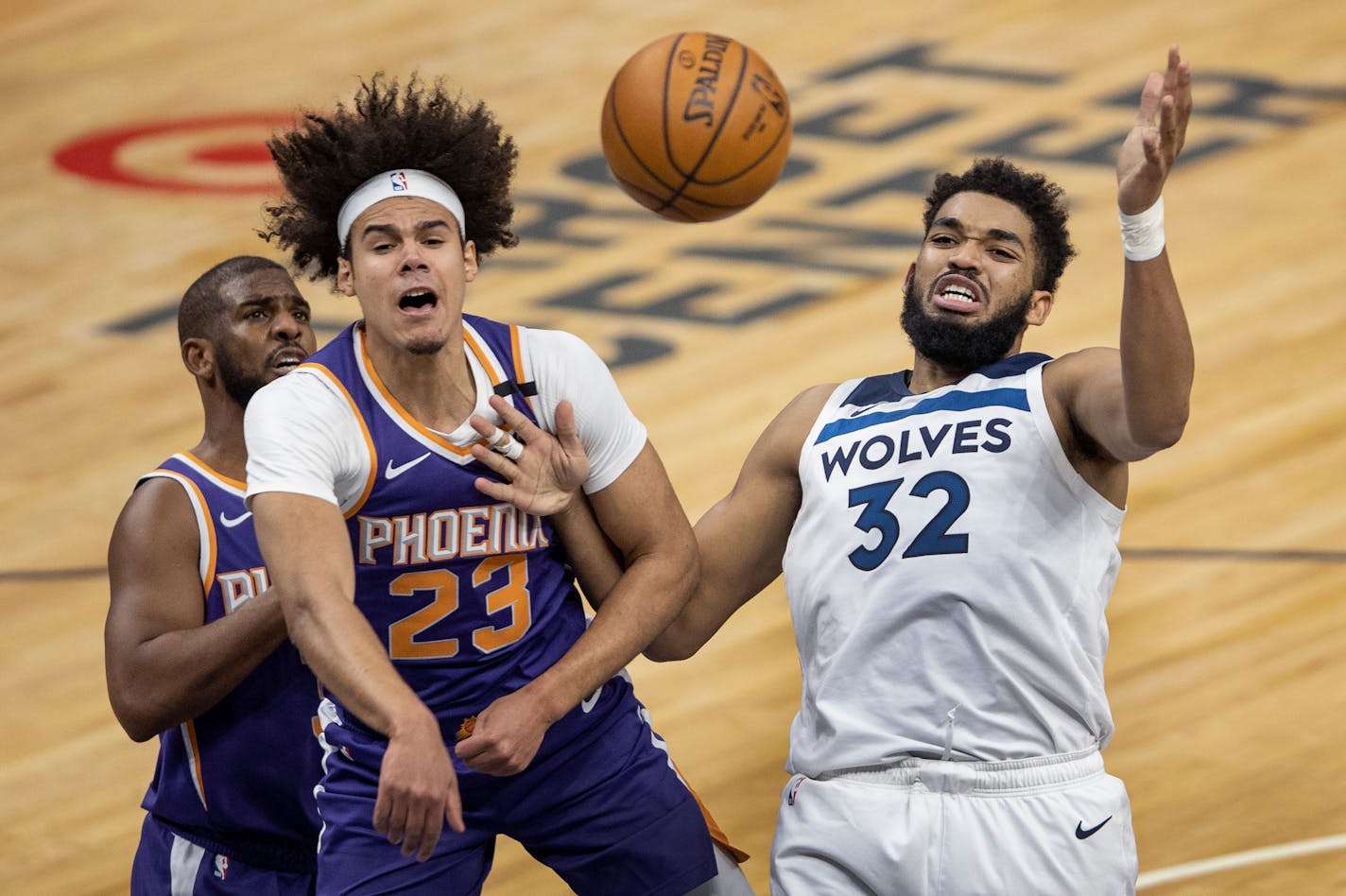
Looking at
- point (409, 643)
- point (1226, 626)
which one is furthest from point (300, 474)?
point (1226, 626)

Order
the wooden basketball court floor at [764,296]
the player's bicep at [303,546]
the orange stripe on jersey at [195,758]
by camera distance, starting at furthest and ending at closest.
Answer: the wooden basketball court floor at [764,296]
the orange stripe on jersey at [195,758]
the player's bicep at [303,546]

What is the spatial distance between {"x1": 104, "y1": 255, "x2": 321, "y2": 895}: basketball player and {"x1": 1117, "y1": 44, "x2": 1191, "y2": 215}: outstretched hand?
2065 mm

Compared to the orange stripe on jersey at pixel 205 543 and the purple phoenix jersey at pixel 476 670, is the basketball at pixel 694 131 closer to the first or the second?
the purple phoenix jersey at pixel 476 670

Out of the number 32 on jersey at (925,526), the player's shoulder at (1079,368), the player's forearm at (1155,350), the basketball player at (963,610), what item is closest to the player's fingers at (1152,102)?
the player's forearm at (1155,350)

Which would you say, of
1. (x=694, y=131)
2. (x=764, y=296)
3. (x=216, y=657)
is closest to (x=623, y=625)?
(x=216, y=657)

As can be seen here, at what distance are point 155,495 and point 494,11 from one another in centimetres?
997

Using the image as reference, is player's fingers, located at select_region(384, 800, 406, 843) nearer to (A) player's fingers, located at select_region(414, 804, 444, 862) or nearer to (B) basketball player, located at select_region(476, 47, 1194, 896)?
(A) player's fingers, located at select_region(414, 804, 444, 862)

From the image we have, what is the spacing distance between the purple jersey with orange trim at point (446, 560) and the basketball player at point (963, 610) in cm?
11

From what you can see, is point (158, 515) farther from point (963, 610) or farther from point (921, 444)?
point (963, 610)

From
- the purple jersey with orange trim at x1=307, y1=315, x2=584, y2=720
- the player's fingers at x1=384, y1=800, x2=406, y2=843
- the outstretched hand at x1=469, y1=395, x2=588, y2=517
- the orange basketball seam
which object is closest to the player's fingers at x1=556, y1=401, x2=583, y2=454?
the outstretched hand at x1=469, y1=395, x2=588, y2=517

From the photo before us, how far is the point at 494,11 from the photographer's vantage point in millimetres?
14562

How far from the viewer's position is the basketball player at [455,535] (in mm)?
4434

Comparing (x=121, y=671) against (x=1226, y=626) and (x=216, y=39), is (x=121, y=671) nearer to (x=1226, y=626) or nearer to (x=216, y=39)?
(x=1226, y=626)

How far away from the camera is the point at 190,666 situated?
16.0 ft
